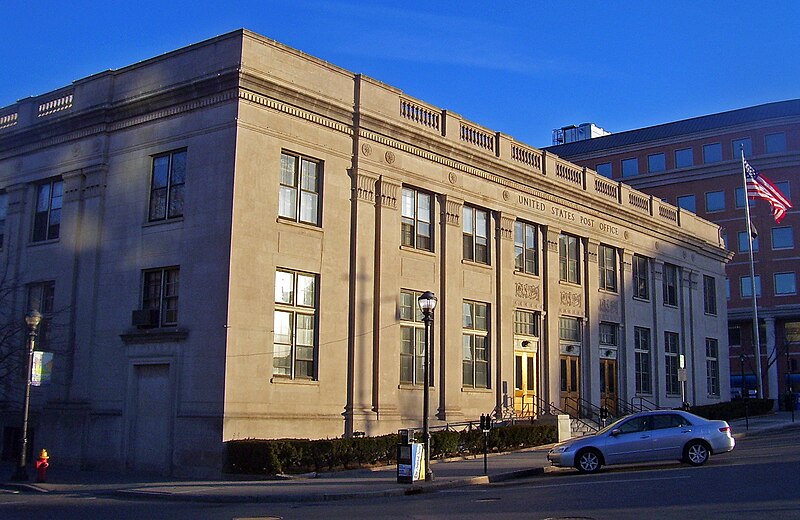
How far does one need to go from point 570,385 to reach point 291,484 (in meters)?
20.3

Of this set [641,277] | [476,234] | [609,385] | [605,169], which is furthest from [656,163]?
[476,234]

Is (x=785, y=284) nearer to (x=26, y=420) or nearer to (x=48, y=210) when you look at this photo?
(x=48, y=210)

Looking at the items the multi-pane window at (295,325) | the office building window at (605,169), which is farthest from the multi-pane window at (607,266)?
the office building window at (605,169)

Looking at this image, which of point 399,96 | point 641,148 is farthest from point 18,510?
point 641,148

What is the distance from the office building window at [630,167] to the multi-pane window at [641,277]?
40952 millimetres

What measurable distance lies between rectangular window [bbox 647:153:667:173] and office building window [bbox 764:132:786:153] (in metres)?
9.30

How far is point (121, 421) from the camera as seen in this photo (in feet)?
87.4

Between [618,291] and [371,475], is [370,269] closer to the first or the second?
[371,475]

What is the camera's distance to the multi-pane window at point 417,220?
31562 millimetres

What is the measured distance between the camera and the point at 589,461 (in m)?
23.0

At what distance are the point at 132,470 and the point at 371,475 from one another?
759cm

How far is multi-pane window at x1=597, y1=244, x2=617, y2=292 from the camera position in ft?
142

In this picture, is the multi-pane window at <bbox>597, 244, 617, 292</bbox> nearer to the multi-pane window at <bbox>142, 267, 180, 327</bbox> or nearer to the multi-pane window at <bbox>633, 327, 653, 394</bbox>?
the multi-pane window at <bbox>633, 327, 653, 394</bbox>

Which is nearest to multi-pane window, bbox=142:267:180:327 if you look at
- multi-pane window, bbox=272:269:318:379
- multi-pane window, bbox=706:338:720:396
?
multi-pane window, bbox=272:269:318:379
